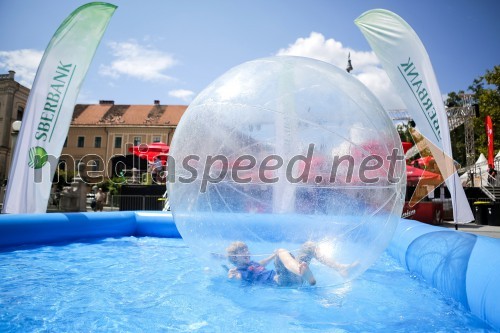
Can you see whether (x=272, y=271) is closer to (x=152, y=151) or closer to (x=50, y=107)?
(x=50, y=107)

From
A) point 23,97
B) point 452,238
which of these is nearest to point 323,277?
point 452,238

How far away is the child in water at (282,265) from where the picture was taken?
3.37m

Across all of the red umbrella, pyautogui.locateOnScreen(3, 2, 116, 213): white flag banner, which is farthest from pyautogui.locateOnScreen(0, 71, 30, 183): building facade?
pyautogui.locateOnScreen(3, 2, 116, 213): white flag banner

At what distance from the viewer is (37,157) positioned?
6.67 metres

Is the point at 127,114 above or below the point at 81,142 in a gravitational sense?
above

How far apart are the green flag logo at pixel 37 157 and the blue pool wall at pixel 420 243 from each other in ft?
3.14

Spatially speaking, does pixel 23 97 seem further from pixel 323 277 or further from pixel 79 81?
pixel 323 277

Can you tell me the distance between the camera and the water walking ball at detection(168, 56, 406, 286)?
324 cm

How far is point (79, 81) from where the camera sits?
7.25 meters

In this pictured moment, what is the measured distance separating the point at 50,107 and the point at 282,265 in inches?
229

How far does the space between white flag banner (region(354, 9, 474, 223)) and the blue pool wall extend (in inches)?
49.2

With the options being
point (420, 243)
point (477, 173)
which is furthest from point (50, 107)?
point (477, 173)

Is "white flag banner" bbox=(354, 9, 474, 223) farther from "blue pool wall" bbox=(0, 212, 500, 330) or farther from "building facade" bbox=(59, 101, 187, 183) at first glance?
"building facade" bbox=(59, 101, 187, 183)

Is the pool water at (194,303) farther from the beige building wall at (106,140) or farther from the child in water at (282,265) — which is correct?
the beige building wall at (106,140)
